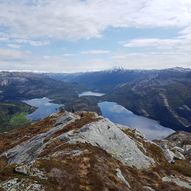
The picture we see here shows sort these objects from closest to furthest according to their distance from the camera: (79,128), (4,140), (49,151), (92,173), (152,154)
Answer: (92,173), (49,151), (79,128), (152,154), (4,140)

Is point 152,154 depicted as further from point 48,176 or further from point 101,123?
point 48,176

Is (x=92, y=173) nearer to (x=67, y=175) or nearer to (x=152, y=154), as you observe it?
(x=67, y=175)

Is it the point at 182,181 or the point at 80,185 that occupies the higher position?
the point at 80,185

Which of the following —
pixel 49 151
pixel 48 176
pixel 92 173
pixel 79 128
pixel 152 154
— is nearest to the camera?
pixel 48 176

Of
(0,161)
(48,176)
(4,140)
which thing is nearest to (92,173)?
(48,176)

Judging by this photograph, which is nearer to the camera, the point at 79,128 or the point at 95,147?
the point at 95,147

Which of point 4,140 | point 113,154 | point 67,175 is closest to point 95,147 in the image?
point 113,154
